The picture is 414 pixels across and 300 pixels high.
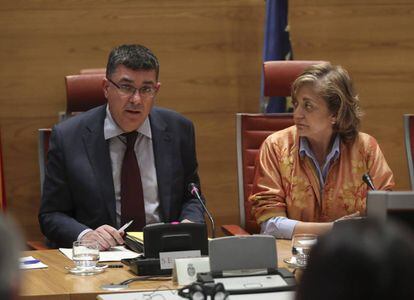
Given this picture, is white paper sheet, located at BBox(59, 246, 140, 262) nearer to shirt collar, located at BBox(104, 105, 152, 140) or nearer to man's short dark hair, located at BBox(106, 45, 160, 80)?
shirt collar, located at BBox(104, 105, 152, 140)

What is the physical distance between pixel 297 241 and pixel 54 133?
1308mm

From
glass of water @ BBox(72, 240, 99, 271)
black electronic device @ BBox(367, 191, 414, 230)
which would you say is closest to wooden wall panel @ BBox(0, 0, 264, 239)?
glass of water @ BBox(72, 240, 99, 271)

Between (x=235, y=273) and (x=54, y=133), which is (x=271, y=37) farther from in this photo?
(x=235, y=273)

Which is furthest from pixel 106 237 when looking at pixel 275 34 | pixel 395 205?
pixel 275 34

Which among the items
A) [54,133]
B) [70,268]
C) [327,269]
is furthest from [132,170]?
[327,269]

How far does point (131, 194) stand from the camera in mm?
3439

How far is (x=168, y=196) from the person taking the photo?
352 cm

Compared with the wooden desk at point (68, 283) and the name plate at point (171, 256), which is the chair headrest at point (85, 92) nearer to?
the wooden desk at point (68, 283)

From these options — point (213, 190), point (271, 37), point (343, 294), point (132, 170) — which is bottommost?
point (213, 190)

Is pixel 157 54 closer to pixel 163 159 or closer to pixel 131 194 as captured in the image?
pixel 163 159

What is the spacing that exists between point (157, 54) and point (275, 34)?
70 cm

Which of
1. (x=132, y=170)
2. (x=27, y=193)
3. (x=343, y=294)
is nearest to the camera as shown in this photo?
(x=343, y=294)

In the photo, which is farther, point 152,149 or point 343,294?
point 152,149

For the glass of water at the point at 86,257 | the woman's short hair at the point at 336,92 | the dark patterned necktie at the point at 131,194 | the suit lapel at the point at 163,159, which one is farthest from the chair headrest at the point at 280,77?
the glass of water at the point at 86,257
